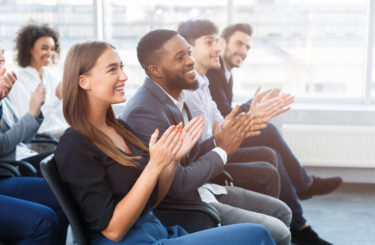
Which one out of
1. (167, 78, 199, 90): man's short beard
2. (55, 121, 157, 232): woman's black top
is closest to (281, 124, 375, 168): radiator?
(167, 78, 199, 90): man's short beard

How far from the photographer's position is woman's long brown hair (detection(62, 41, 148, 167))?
5.18 ft

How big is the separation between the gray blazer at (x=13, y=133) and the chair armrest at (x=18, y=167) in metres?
0.09

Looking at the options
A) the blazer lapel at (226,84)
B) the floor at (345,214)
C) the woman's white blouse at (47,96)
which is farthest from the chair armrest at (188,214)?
the woman's white blouse at (47,96)

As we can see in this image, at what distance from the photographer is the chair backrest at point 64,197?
1419mm

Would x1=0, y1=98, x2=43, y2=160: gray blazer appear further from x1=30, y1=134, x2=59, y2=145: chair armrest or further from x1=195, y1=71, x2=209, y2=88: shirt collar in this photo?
x1=195, y1=71, x2=209, y2=88: shirt collar

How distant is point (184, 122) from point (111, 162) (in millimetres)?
814

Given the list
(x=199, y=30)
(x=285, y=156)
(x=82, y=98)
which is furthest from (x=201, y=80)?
(x=82, y=98)

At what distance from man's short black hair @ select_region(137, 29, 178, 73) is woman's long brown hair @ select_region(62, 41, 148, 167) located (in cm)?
62

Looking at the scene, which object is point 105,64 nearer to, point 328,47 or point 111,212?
point 111,212

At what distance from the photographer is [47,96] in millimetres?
3629

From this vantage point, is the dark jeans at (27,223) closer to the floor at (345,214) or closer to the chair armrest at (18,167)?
the chair armrest at (18,167)

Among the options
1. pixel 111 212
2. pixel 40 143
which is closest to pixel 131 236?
pixel 111 212

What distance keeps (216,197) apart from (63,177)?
99cm

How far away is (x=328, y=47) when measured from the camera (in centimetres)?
455
